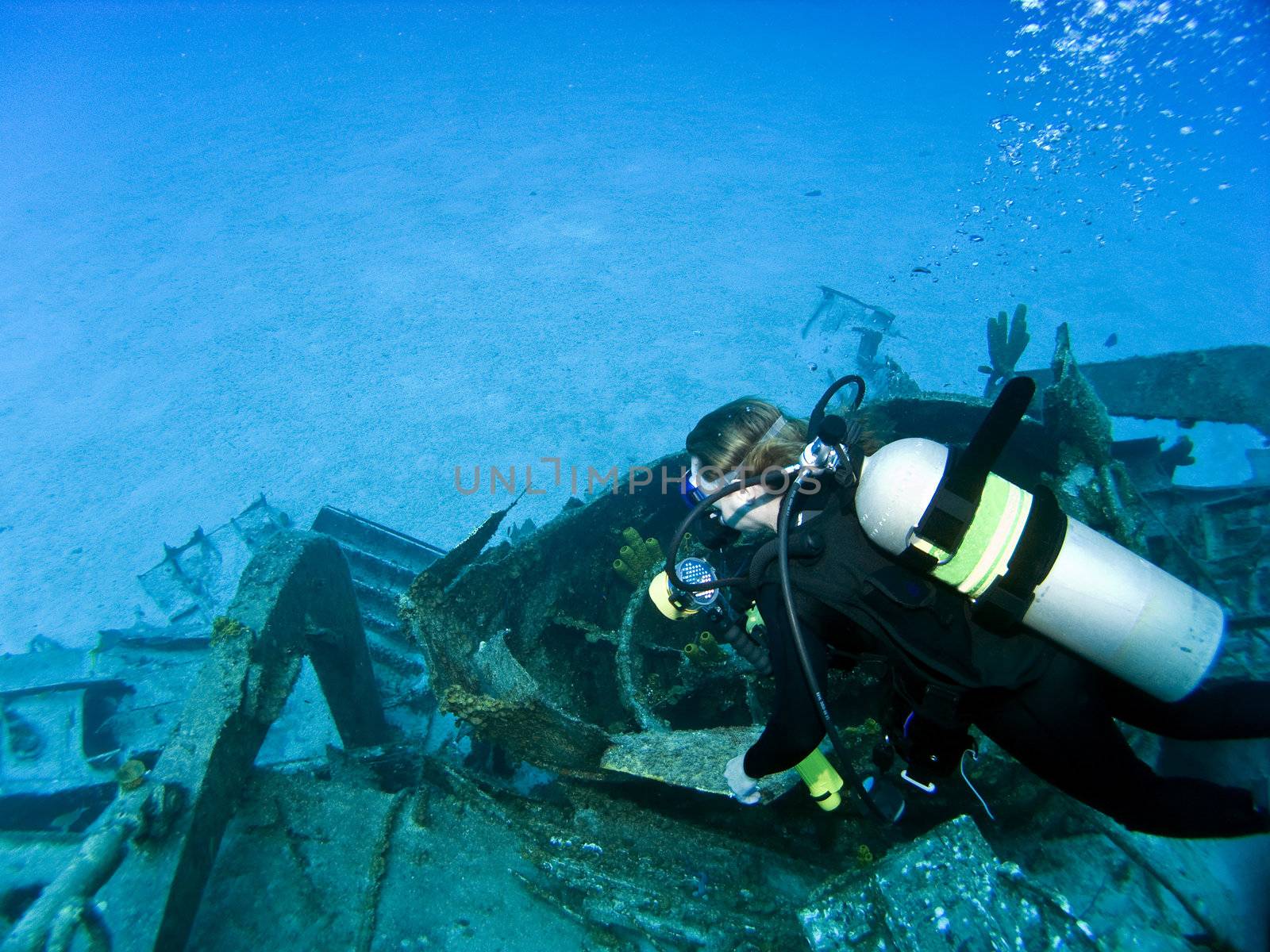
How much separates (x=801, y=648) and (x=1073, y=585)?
3.41ft

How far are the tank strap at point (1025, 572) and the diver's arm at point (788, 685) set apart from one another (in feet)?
2.02

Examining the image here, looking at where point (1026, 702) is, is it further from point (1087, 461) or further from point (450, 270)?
point (450, 270)

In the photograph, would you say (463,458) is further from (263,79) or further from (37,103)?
(37,103)

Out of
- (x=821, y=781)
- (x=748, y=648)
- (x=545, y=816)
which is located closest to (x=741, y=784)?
(x=821, y=781)

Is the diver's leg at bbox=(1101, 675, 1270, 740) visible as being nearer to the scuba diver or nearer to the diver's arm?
the scuba diver

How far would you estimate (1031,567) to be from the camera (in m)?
1.90

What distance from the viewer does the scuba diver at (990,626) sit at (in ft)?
6.25

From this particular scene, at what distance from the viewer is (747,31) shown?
59.7m

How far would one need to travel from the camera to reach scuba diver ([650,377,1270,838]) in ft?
6.25

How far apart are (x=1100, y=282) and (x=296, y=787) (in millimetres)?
25511

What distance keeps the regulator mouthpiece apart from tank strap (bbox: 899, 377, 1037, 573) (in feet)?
3.76

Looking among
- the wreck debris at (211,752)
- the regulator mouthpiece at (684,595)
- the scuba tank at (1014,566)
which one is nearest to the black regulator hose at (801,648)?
the scuba tank at (1014,566)

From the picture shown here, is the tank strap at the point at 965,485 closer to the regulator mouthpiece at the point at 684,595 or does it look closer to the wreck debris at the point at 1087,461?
the regulator mouthpiece at the point at 684,595

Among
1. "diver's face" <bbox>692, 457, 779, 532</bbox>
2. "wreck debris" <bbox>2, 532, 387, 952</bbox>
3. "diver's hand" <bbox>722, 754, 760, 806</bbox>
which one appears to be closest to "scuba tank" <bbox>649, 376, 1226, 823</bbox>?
"diver's face" <bbox>692, 457, 779, 532</bbox>
